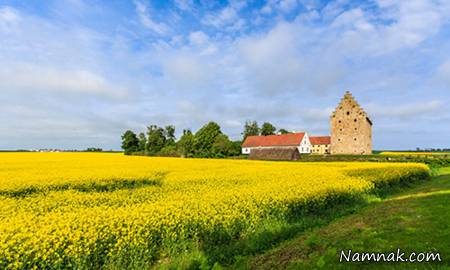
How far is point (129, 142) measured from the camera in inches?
3393

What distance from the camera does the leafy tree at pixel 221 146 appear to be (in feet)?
217

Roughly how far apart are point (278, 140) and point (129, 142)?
47.0m

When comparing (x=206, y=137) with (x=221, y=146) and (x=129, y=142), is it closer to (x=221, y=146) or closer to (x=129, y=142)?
(x=221, y=146)

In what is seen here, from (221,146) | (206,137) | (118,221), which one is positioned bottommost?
(118,221)

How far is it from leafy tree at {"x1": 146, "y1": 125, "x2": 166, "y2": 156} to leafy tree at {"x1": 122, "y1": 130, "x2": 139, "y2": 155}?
4.42 m

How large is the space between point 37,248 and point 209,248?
11.7ft

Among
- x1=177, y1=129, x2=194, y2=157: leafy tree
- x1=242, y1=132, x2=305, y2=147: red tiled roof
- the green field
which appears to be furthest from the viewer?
x1=242, y1=132, x2=305, y2=147: red tiled roof

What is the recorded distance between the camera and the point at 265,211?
8500 mm

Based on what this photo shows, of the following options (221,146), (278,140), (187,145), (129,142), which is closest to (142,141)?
(129,142)

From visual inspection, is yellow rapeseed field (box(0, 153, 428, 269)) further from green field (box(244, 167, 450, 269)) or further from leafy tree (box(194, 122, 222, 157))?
leafy tree (box(194, 122, 222, 157))

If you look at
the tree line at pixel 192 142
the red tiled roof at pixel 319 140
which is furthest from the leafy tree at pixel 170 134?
the red tiled roof at pixel 319 140

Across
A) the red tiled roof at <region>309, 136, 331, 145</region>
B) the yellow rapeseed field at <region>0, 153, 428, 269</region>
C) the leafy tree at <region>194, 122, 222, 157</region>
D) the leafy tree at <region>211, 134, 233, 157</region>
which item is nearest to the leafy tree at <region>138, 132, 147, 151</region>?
the leafy tree at <region>194, 122, 222, 157</region>

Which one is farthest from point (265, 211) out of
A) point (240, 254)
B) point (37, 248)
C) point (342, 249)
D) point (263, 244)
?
point (37, 248)

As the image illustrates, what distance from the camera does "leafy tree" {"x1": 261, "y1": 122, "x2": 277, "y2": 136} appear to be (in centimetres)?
10031
